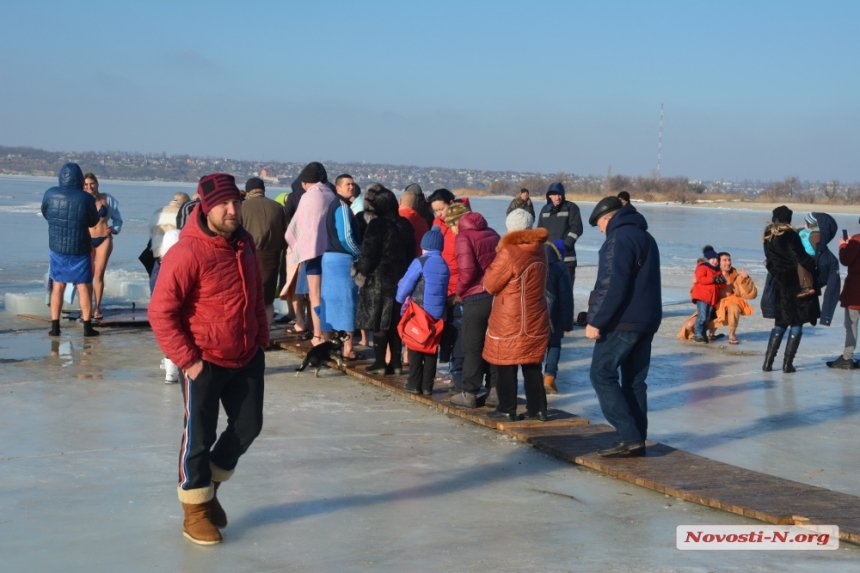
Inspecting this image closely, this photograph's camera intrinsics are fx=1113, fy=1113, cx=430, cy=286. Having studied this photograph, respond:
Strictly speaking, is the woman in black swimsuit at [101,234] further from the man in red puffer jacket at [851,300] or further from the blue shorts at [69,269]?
the man in red puffer jacket at [851,300]

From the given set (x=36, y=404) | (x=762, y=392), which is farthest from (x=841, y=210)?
(x=36, y=404)

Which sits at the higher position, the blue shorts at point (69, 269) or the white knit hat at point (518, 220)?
the white knit hat at point (518, 220)

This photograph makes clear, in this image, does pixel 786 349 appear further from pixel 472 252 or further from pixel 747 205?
pixel 747 205

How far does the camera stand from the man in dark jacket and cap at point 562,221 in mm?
14188

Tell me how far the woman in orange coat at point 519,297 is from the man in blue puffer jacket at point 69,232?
5.57m

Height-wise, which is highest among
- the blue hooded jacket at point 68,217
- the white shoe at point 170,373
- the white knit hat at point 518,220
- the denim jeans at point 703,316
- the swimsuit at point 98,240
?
the white knit hat at point 518,220

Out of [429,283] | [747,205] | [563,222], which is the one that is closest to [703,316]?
[563,222]

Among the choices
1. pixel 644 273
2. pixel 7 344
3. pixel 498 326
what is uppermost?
pixel 644 273

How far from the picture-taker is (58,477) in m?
6.59

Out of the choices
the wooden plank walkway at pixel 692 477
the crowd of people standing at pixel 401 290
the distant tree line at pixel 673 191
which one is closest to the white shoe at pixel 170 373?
the crowd of people standing at pixel 401 290

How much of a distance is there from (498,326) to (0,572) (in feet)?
13.5

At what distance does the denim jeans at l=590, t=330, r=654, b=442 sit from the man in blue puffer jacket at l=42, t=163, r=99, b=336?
261 inches

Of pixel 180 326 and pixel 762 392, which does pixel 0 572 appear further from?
pixel 762 392

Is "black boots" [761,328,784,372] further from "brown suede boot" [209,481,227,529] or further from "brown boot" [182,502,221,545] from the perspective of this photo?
"brown boot" [182,502,221,545]
